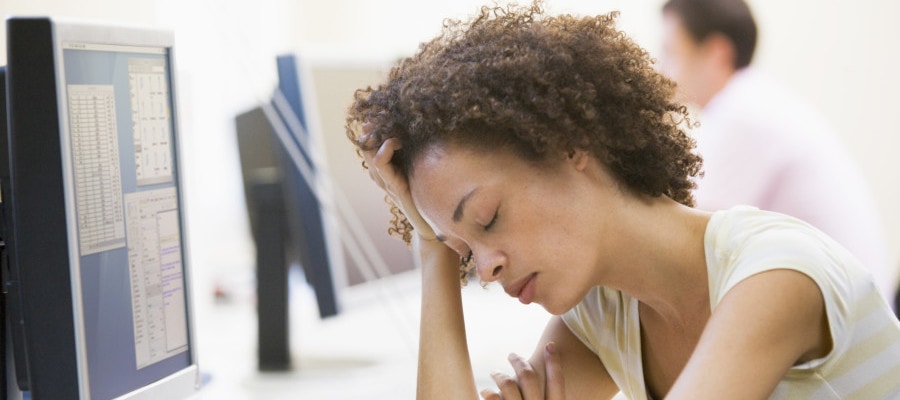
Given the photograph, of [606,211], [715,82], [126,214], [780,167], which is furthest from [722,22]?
[126,214]

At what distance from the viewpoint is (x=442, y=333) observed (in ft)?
4.19

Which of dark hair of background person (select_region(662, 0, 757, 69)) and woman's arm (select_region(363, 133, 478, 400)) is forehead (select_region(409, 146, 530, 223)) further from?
dark hair of background person (select_region(662, 0, 757, 69))

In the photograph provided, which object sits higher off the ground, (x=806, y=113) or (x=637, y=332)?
(x=806, y=113)

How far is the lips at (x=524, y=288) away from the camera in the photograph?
1086 mm

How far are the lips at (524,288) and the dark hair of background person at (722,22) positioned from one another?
4.84 ft

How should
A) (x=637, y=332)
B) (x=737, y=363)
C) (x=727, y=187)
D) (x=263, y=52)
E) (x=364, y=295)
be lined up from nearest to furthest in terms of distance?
1. (x=737, y=363)
2. (x=637, y=332)
3. (x=364, y=295)
4. (x=727, y=187)
5. (x=263, y=52)

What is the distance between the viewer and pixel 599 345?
1.31 metres

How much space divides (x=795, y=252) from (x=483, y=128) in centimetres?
32

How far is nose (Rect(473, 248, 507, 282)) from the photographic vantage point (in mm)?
1069

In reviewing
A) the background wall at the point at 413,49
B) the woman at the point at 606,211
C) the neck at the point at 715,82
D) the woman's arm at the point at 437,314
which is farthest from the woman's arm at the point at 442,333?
the background wall at the point at 413,49

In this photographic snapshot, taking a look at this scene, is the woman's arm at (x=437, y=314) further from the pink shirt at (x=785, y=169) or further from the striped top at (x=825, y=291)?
the pink shirt at (x=785, y=169)

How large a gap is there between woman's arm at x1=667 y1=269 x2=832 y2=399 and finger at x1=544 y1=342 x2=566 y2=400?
33cm

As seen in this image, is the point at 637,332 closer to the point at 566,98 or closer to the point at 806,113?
the point at 566,98

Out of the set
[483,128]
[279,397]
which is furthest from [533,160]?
[279,397]
